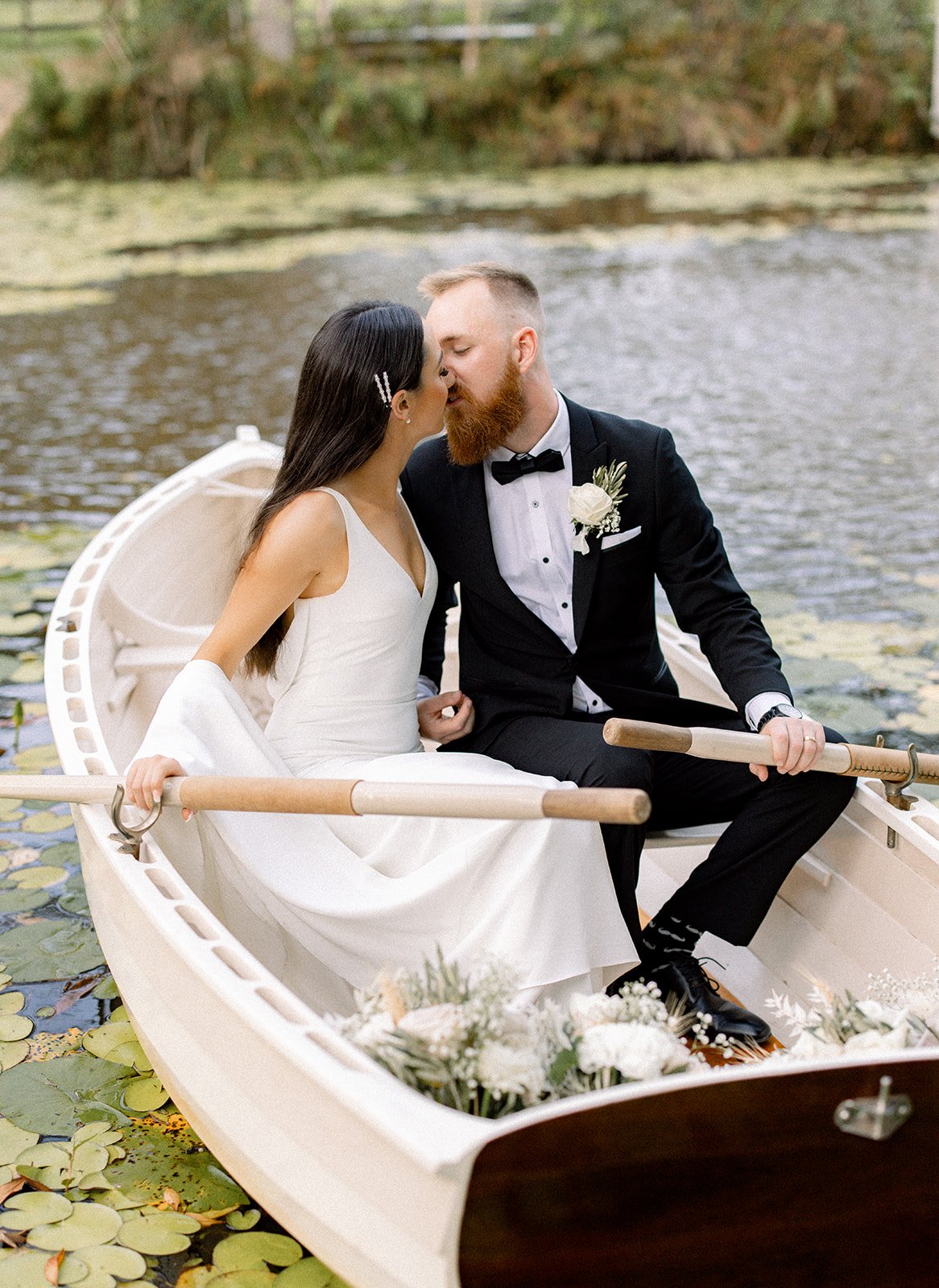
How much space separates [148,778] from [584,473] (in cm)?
109

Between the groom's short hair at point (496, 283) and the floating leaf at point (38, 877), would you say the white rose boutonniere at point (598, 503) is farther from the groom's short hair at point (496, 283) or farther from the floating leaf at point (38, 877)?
the floating leaf at point (38, 877)

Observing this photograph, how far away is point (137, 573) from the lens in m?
3.93

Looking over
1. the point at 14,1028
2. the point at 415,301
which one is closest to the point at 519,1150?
the point at 14,1028

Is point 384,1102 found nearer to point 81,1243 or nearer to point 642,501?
point 81,1243

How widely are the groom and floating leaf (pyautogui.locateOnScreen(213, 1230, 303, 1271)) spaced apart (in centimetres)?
82

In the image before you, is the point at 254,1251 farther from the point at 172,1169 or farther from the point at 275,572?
the point at 275,572

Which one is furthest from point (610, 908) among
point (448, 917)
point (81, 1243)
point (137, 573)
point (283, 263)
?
point (283, 263)

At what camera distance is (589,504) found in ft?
9.08

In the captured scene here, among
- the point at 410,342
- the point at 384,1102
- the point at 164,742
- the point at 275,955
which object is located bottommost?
the point at 275,955

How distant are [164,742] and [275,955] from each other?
420 mm

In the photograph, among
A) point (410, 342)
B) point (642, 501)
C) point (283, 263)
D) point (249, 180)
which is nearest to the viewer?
point (410, 342)

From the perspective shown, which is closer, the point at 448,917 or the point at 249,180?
the point at 448,917

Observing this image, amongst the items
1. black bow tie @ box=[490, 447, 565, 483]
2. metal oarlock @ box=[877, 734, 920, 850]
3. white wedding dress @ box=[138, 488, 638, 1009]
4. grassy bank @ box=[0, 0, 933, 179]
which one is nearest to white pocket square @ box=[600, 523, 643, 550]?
black bow tie @ box=[490, 447, 565, 483]

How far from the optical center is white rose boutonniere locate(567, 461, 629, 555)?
277 cm
